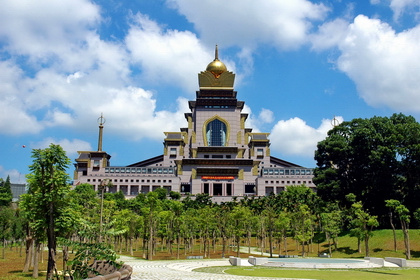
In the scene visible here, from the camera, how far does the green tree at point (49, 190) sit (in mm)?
19875

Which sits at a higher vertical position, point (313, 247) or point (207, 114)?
point (207, 114)

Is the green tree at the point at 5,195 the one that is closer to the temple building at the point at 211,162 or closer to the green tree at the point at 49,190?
the green tree at the point at 49,190

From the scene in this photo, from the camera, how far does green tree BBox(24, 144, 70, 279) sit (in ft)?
65.2

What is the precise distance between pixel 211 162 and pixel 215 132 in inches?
617

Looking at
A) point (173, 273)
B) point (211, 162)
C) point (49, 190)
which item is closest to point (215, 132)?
point (211, 162)

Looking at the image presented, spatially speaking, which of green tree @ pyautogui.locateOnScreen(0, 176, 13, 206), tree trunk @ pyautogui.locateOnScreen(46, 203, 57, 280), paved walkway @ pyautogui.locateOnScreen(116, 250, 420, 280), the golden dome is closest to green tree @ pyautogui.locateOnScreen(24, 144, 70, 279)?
tree trunk @ pyautogui.locateOnScreen(46, 203, 57, 280)

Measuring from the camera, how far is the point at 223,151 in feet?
396

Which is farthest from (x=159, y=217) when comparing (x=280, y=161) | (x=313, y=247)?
(x=280, y=161)

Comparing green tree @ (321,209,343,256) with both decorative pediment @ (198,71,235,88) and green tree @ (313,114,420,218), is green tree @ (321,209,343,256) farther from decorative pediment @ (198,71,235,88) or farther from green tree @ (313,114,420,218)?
decorative pediment @ (198,71,235,88)

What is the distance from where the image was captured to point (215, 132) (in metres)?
126

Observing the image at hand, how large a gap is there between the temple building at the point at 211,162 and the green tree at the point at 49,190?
285ft

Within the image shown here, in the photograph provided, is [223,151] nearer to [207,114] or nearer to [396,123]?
[207,114]

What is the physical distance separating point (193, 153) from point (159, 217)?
67.2 m

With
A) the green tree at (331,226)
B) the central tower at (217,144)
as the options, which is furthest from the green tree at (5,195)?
the central tower at (217,144)
